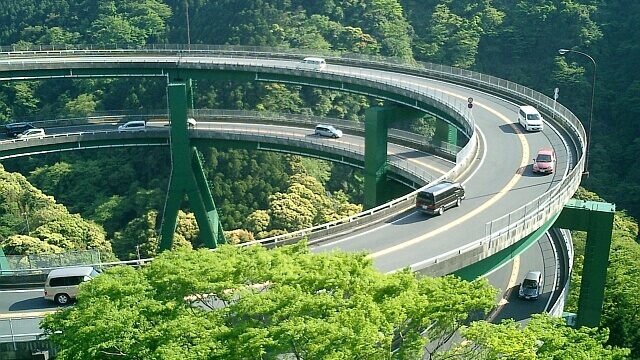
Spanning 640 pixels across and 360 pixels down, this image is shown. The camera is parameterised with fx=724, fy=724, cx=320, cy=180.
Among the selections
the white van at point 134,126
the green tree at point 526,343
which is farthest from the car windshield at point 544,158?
the white van at point 134,126

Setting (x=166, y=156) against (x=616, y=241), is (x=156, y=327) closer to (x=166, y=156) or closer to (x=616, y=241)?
(x=616, y=241)

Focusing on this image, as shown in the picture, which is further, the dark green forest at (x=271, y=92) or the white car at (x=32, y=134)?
the dark green forest at (x=271, y=92)

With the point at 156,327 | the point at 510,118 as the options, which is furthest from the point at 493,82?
the point at 156,327

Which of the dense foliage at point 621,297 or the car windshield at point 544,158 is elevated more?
the car windshield at point 544,158

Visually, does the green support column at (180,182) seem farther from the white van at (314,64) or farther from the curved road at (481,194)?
the curved road at (481,194)

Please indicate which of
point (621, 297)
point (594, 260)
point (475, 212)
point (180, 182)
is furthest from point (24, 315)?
point (180, 182)

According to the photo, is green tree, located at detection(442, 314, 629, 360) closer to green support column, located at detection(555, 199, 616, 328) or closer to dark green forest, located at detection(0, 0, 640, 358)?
green support column, located at detection(555, 199, 616, 328)
